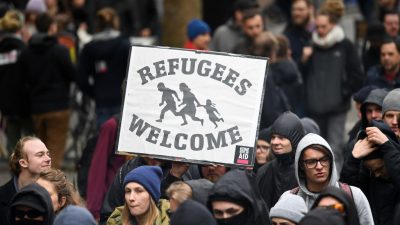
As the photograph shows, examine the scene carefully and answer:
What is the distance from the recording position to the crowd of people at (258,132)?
897cm

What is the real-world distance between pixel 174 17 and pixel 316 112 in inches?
165

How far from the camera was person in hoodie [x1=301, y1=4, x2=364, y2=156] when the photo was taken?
15266 millimetres

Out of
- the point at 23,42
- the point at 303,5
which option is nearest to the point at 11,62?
the point at 23,42

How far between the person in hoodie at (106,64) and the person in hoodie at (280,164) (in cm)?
509

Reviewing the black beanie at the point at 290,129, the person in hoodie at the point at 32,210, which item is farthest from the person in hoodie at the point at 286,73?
the person in hoodie at the point at 32,210

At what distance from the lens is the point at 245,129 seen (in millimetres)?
10172

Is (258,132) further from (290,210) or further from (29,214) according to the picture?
(29,214)

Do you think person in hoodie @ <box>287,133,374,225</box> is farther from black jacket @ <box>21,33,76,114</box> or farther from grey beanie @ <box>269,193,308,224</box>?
black jacket @ <box>21,33,76,114</box>

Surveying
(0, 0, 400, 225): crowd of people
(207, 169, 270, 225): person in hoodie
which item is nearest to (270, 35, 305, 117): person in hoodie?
(0, 0, 400, 225): crowd of people

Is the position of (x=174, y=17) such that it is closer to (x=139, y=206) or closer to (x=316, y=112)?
(x=316, y=112)

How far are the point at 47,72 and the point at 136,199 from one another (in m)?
6.37

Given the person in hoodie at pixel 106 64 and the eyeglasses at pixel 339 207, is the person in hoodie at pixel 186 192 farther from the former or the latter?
the person in hoodie at pixel 106 64

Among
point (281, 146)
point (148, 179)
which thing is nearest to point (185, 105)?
point (281, 146)

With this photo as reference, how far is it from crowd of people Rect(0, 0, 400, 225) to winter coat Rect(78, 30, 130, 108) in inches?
0.5
